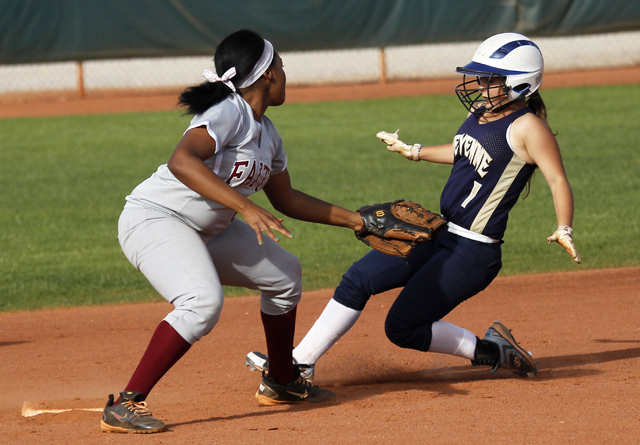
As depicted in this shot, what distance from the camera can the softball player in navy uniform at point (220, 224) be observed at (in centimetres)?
356

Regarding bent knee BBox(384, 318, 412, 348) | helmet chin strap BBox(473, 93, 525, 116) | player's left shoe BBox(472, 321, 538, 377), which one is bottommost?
player's left shoe BBox(472, 321, 538, 377)

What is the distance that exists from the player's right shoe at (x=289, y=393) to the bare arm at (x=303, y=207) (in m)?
0.79

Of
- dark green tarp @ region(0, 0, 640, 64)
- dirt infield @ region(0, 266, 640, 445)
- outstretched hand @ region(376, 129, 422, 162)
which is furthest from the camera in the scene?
dark green tarp @ region(0, 0, 640, 64)

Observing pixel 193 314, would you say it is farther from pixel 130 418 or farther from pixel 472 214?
pixel 472 214

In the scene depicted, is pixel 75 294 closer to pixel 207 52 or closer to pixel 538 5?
pixel 207 52

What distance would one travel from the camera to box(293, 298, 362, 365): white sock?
426 centimetres

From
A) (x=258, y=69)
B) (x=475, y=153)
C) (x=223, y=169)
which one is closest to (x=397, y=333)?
(x=475, y=153)

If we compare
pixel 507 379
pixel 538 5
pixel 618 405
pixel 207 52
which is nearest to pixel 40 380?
pixel 507 379

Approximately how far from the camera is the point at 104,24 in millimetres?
16328

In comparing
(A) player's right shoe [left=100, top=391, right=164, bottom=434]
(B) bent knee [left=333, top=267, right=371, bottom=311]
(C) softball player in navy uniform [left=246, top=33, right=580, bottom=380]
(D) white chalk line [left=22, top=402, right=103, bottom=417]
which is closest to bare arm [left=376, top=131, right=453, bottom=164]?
(C) softball player in navy uniform [left=246, top=33, right=580, bottom=380]

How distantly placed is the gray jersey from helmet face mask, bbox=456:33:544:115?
108cm

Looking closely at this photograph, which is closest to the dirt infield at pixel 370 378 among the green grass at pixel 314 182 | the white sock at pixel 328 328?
the white sock at pixel 328 328

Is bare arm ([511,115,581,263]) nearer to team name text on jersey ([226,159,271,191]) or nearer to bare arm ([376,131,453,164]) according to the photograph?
bare arm ([376,131,453,164])

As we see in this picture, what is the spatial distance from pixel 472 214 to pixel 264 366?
1293 mm
